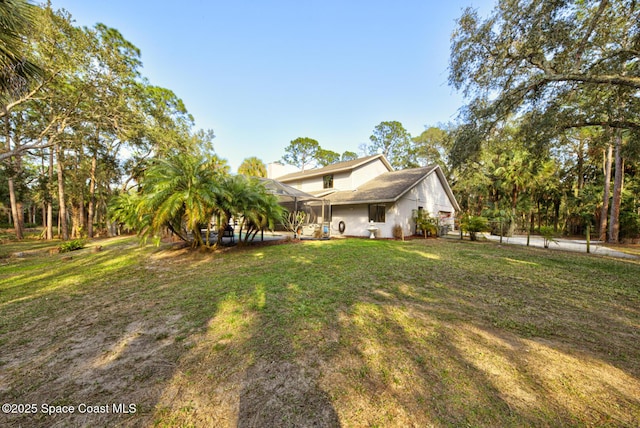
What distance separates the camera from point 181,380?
7.45ft

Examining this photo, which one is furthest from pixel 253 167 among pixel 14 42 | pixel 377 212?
pixel 14 42

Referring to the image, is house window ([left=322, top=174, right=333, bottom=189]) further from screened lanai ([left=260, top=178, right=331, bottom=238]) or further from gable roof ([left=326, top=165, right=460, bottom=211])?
screened lanai ([left=260, top=178, right=331, bottom=238])

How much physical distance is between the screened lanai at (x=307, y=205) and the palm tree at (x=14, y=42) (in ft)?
23.0

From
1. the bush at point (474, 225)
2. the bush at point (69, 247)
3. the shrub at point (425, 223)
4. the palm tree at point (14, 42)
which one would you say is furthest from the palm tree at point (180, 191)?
the bush at point (474, 225)

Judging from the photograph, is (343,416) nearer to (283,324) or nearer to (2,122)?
(283,324)

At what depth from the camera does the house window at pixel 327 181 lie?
18275 mm

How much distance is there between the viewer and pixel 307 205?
56.5ft

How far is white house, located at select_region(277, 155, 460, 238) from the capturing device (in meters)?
14.1

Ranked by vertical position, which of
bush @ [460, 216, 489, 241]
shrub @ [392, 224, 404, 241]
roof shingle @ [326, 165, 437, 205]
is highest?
roof shingle @ [326, 165, 437, 205]

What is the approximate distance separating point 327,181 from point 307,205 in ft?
9.18

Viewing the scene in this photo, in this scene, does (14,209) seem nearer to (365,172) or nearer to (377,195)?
(377,195)

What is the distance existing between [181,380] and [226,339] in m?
0.72

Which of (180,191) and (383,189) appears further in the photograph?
(383,189)

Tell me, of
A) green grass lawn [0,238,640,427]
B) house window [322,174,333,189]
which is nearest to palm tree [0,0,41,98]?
Answer: green grass lawn [0,238,640,427]
